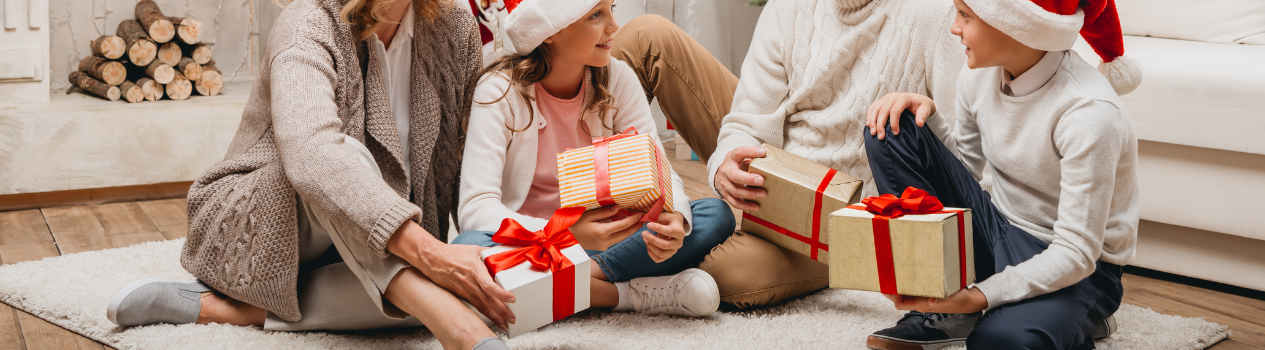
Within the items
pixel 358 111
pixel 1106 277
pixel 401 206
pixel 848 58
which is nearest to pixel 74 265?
pixel 358 111

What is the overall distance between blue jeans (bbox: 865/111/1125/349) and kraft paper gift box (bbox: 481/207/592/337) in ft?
1.57

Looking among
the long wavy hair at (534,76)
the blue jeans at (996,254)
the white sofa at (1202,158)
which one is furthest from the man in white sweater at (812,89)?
the white sofa at (1202,158)

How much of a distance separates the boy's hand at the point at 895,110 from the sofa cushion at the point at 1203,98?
0.67 meters

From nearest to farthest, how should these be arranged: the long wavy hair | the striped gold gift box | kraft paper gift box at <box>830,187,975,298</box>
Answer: kraft paper gift box at <box>830,187,975,298</box>
the striped gold gift box
the long wavy hair

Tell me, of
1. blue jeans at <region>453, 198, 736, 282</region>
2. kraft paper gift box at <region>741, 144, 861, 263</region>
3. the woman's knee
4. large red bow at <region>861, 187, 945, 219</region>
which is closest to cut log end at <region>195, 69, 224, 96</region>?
blue jeans at <region>453, 198, 736, 282</region>

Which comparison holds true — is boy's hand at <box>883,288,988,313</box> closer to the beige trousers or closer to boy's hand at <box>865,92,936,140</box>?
boy's hand at <box>865,92,936,140</box>

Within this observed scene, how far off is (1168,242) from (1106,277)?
73 cm

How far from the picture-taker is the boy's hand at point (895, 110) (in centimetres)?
128

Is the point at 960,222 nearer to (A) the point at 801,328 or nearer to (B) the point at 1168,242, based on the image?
(A) the point at 801,328

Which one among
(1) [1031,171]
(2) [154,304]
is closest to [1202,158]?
(1) [1031,171]

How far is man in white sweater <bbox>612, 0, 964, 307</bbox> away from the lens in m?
1.45

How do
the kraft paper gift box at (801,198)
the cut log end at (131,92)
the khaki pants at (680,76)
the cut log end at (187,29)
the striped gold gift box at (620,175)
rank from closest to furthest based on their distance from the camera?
the striped gold gift box at (620,175)
the kraft paper gift box at (801,198)
the khaki pants at (680,76)
the cut log end at (131,92)
the cut log end at (187,29)

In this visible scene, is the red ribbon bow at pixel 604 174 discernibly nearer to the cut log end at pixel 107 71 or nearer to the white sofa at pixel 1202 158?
the white sofa at pixel 1202 158

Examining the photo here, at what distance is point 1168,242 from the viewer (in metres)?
1.79
